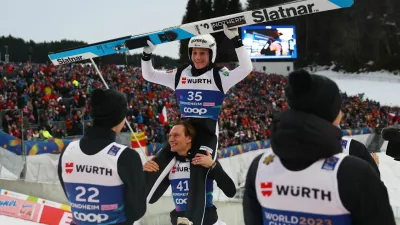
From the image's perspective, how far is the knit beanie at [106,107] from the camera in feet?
10.3

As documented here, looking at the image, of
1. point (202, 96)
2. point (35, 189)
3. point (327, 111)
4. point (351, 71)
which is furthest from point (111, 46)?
point (351, 71)

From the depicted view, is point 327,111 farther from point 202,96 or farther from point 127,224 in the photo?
point 202,96

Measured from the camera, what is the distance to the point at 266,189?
2232mm

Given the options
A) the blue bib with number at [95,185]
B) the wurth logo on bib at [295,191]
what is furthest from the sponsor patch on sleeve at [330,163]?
the blue bib with number at [95,185]

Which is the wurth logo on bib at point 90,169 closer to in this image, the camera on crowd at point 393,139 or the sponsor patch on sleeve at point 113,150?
the sponsor patch on sleeve at point 113,150

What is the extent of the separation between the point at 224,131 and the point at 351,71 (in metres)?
A: 43.5

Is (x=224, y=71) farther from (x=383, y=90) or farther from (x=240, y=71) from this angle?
(x=383, y=90)

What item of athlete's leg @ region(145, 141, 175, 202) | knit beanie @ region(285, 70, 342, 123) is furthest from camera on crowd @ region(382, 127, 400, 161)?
athlete's leg @ region(145, 141, 175, 202)

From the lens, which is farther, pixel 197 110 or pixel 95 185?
pixel 197 110

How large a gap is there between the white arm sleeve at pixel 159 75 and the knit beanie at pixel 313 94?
311 centimetres

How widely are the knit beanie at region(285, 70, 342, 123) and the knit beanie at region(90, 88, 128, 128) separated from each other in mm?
1397

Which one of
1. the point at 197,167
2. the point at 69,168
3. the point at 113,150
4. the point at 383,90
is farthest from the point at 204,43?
the point at 383,90

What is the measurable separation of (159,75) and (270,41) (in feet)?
112

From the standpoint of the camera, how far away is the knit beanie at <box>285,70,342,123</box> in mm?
2156
